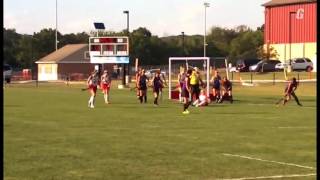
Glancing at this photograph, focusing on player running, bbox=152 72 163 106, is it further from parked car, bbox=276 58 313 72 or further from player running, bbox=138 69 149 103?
parked car, bbox=276 58 313 72

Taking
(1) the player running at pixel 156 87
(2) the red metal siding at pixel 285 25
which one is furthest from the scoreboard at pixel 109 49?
(2) the red metal siding at pixel 285 25

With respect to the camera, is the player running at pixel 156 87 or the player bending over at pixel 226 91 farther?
the player bending over at pixel 226 91

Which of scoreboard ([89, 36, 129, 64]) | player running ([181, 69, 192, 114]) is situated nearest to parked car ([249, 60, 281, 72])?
scoreboard ([89, 36, 129, 64])

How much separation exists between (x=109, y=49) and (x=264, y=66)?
30.5 metres

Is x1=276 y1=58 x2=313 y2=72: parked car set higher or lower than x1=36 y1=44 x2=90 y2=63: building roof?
lower

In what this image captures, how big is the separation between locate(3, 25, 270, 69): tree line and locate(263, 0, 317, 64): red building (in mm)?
2929

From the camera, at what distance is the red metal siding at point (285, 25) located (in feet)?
297

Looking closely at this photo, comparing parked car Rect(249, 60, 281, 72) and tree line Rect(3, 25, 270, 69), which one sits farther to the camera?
tree line Rect(3, 25, 270, 69)

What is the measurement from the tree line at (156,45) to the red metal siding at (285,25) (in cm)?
314

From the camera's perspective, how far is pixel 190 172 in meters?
9.95

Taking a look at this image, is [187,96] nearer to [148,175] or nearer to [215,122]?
[215,122]

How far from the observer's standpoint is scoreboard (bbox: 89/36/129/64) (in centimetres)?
5556

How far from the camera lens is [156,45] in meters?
116

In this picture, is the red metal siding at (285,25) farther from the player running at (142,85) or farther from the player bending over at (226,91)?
the player running at (142,85)
